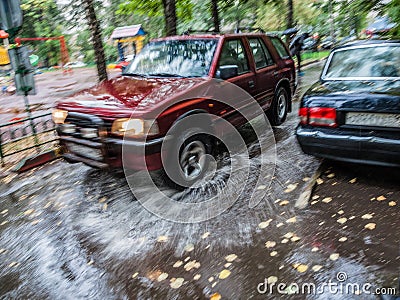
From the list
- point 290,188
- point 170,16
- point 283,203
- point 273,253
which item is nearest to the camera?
point 273,253

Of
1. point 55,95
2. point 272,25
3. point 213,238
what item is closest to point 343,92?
point 213,238

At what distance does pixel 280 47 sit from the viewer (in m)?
7.43

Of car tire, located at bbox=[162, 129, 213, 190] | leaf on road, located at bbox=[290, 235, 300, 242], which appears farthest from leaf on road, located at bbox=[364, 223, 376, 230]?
car tire, located at bbox=[162, 129, 213, 190]

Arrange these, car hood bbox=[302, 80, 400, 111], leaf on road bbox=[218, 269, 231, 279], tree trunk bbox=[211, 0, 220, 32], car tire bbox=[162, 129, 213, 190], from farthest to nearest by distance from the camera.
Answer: tree trunk bbox=[211, 0, 220, 32] < car tire bbox=[162, 129, 213, 190] < car hood bbox=[302, 80, 400, 111] < leaf on road bbox=[218, 269, 231, 279]

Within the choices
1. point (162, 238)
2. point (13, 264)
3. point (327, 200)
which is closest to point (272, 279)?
point (162, 238)

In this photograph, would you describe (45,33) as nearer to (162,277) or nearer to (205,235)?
(205,235)

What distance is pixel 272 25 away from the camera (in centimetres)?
3294

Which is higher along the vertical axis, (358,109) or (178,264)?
(358,109)

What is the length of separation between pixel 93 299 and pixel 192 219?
145cm

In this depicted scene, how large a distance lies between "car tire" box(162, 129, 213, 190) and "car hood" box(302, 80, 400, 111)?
1.47m

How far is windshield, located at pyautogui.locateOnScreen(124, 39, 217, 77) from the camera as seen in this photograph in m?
5.24

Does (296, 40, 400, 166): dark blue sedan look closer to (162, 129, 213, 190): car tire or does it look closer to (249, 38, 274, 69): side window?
(162, 129, 213, 190): car tire

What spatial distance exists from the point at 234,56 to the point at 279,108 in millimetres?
2160

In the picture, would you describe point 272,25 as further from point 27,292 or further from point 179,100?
point 27,292
